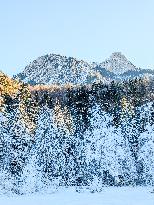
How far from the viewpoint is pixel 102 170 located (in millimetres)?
47938

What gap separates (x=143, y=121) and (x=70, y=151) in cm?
962

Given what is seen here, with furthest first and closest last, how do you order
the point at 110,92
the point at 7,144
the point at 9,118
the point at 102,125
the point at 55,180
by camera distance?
the point at 110,92 < the point at 9,118 < the point at 7,144 < the point at 102,125 < the point at 55,180

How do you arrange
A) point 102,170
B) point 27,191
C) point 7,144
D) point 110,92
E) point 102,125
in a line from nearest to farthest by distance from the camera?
point 27,191 → point 102,170 → point 102,125 → point 7,144 → point 110,92

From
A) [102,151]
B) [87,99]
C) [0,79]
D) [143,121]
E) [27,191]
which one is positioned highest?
[0,79]

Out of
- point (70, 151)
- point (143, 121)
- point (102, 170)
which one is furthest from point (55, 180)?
point (143, 121)

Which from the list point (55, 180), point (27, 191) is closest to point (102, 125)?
point (55, 180)

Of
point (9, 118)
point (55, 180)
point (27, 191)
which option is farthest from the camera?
point (9, 118)

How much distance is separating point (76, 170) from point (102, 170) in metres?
4.96

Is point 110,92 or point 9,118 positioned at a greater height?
point 110,92

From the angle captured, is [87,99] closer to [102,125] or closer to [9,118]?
[9,118]

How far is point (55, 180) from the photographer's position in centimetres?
4478

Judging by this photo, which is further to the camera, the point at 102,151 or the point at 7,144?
the point at 7,144

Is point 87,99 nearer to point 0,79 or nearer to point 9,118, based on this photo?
point 9,118

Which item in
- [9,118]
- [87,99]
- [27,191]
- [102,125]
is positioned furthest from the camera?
[87,99]
